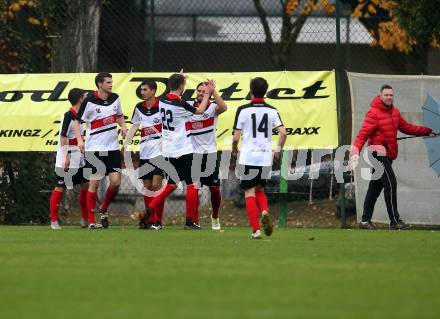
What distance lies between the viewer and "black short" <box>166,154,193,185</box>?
15.4 meters

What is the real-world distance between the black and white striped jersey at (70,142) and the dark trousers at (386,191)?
404 cm

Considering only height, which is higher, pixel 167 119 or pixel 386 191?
pixel 167 119

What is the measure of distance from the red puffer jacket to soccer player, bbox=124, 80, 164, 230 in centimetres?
276

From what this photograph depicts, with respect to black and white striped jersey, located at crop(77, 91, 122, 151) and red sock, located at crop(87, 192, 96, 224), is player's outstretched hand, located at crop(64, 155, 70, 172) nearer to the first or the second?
black and white striped jersey, located at crop(77, 91, 122, 151)

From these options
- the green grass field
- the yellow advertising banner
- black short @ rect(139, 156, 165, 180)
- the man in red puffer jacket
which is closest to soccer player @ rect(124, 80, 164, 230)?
black short @ rect(139, 156, 165, 180)

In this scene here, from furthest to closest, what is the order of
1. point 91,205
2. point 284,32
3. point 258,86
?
point 284,32, point 91,205, point 258,86

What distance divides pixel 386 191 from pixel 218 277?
7.86 meters

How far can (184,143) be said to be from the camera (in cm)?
1544

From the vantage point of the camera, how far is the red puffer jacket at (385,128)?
16.0 m

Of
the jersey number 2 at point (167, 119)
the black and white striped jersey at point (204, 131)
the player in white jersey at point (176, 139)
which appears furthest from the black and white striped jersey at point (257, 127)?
the black and white striped jersey at point (204, 131)

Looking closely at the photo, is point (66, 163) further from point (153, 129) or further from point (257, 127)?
point (257, 127)

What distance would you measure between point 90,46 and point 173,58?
147cm

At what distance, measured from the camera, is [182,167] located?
15.4 m

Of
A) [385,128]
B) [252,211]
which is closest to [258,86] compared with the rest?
[252,211]
